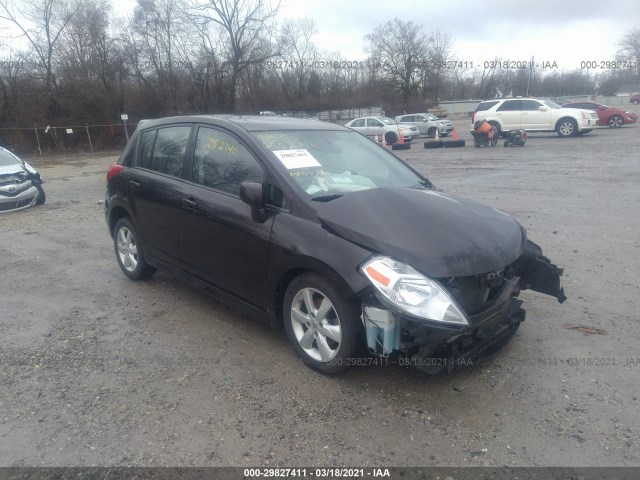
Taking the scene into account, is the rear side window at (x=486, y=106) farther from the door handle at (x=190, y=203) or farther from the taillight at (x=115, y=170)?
the door handle at (x=190, y=203)

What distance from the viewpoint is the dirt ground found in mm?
2723

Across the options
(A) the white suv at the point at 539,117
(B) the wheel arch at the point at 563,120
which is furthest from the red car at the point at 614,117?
(B) the wheel arch at the point at 563,120

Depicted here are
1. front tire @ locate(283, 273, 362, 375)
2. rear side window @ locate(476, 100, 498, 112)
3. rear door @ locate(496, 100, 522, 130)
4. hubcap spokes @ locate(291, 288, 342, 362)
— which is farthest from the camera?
rear side window @ locate(476, 100, 498, 112)

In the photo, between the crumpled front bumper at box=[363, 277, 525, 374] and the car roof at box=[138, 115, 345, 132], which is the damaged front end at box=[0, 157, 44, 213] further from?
the crumpled front bumper at box=[363, 277, 525, 374]

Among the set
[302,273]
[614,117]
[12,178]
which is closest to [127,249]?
[302,273]

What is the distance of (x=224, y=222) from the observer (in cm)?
394

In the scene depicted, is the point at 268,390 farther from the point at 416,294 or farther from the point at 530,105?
the point at 530,105

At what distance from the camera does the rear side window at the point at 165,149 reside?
4621 millimetres

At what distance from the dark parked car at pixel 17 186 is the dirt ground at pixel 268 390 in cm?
→ 562

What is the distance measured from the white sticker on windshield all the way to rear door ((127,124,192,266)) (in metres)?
1.12

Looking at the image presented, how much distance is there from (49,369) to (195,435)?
1.51 m

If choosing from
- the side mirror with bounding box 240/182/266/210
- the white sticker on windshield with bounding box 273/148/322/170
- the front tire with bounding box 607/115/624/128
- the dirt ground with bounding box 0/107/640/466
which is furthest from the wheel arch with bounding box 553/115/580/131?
the side mirror with bounding box 240/182/266/210

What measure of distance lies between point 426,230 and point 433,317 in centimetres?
62

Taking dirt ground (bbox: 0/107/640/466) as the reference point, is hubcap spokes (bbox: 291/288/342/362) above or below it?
above
